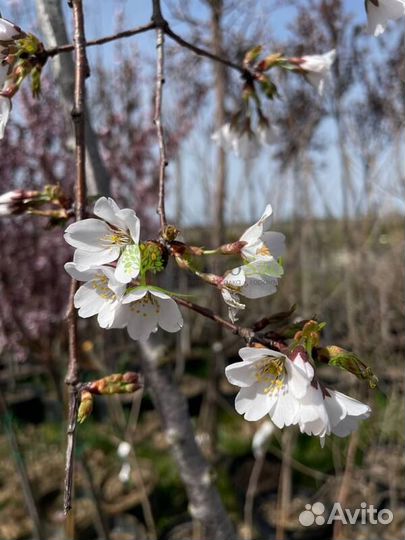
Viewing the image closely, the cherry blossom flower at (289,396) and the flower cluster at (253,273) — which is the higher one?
the flower cluster at (253,273)

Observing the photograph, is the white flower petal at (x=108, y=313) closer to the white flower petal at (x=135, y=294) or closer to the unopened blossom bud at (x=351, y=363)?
the white flower petal at (x=135, y=294)

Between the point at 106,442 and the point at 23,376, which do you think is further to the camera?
the point at 23,376

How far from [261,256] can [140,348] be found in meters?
0.57

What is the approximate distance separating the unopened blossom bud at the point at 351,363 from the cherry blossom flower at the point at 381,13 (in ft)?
1.92

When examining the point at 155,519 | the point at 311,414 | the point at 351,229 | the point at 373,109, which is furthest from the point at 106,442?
the point at 311,414

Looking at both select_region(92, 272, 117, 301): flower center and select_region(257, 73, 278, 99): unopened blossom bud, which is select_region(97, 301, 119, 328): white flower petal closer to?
select_region(92, 272, 117, 301): flower center

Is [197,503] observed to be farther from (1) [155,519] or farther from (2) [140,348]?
(1) [155,519]

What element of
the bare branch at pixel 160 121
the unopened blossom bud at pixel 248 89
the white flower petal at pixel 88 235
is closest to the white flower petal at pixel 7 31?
the bare branch at pixel 160 121

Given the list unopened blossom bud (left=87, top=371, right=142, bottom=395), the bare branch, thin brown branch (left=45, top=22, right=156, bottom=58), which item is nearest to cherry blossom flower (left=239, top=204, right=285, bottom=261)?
the bare branch

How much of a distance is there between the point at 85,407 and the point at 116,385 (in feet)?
0.18

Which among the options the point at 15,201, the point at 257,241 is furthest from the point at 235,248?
the point at 15,201

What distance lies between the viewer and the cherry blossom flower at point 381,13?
0.85 metres

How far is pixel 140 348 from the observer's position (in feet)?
3.68

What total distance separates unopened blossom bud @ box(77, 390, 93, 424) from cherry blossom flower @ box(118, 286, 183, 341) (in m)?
0.10
